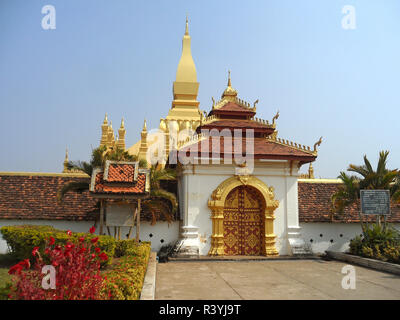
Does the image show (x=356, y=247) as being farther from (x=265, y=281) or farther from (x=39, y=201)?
(x=39, y=201)

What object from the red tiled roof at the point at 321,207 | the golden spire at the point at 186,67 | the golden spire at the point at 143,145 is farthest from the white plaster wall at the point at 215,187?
the golden spire at the point at 186,67

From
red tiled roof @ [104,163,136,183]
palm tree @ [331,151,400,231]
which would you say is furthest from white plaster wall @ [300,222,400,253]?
red tiled roof @ [104,163,136,183]

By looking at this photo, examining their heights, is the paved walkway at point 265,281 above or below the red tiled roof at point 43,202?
below

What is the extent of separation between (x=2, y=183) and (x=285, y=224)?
1161cm

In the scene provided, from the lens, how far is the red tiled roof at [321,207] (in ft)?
50.4

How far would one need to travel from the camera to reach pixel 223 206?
1362 centimetres

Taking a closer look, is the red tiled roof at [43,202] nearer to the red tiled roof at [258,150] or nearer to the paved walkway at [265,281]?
the red tiled roof at [258,150]

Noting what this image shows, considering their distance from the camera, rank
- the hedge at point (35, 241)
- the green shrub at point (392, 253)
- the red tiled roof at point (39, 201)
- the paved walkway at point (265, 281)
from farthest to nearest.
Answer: the red tiled roof at point (39, 201)
the green shrub at point (392, 253)
the hedge at point (35, 241)
the paved walkway at point (265, 281)

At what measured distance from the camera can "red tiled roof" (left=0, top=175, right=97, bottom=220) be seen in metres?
13.9

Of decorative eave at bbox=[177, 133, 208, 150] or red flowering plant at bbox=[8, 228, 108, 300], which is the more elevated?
decorative eave at bbox=[177, 133, 208, 150]

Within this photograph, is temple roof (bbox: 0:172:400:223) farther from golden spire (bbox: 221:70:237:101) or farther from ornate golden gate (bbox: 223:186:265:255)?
golden spire (bbox: 221:70:237:101)

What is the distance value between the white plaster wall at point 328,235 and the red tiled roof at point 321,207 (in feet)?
Answer: 0.85

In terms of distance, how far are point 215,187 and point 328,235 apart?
5.55m

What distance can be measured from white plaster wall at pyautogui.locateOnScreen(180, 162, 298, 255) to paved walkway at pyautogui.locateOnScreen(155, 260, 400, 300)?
1.59 meters
